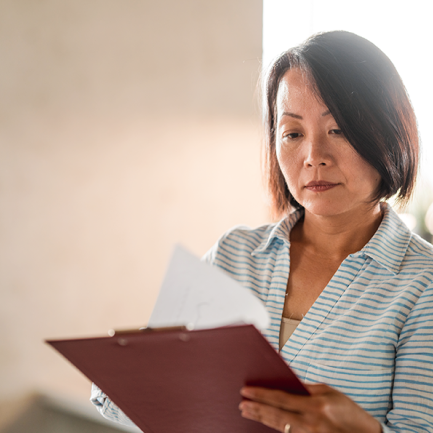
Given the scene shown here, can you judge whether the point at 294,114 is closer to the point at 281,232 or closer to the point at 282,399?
the point at 281,232

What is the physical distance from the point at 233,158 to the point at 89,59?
2.64ft

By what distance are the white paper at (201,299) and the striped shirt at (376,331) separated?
0.88 ft

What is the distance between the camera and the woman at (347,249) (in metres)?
0.78

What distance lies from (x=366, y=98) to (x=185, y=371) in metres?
0.58

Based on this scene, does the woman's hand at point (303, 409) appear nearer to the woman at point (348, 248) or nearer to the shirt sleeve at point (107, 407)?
the woman at point (348, 248)

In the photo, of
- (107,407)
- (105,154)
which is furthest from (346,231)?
(105,154)

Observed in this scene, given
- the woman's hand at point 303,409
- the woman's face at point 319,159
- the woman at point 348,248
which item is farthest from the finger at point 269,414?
the woman's face at point 319,159

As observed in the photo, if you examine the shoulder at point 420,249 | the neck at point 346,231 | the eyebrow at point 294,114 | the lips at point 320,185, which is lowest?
the shoulder at point 420,249

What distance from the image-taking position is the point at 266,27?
2424 millimetres

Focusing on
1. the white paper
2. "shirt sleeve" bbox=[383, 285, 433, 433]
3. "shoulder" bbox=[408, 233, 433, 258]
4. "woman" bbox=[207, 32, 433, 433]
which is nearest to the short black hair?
"woman" bbox=[207, 32, 433, 433]

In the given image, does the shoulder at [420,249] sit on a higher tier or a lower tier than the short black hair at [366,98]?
lower

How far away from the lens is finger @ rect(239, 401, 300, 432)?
0.58 meters

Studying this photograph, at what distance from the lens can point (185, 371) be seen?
23.1 inches

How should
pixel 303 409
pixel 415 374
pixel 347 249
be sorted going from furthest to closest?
pixel 347 249 → pixel 415 374 → pixel 303 409
